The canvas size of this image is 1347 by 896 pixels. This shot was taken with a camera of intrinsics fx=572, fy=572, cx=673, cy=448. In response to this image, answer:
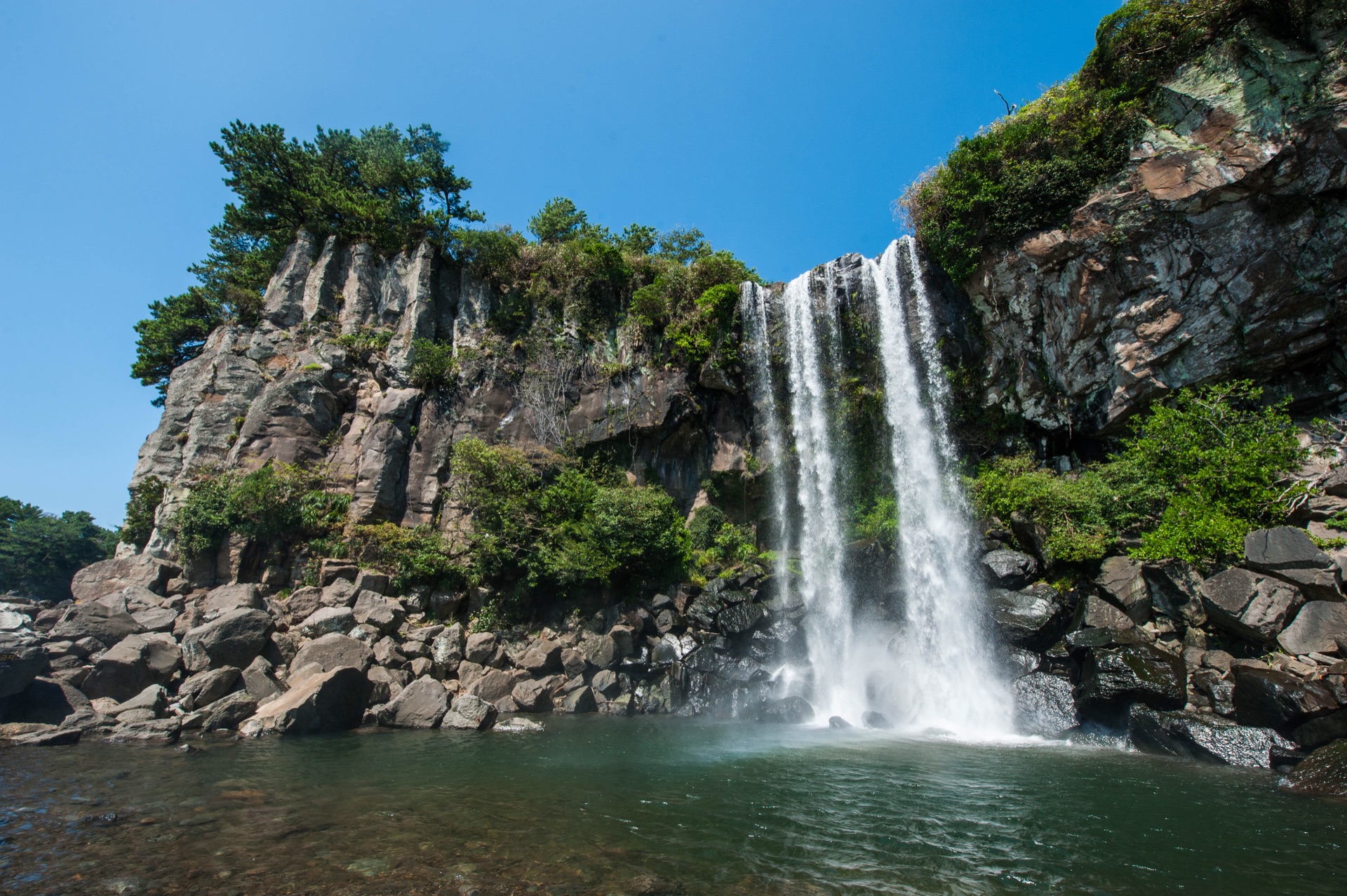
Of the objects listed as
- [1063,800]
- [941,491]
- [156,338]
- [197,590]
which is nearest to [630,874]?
[1063,800]

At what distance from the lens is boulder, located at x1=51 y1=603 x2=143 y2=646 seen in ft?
48.2

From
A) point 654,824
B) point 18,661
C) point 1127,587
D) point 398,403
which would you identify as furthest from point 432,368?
point 1127,587

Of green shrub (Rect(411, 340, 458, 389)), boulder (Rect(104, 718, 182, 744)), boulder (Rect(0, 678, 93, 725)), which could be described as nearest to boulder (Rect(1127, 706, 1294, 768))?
boulder (Rect(104, 718, 182, 744))

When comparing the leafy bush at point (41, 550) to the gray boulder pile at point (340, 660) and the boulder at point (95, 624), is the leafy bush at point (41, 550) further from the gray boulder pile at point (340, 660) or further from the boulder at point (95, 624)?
the boulder at point (95, 624)

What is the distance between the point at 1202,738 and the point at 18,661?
2314 cm

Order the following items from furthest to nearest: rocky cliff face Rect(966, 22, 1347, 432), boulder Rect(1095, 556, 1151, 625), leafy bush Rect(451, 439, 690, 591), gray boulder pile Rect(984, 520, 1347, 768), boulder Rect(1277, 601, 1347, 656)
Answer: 1. leafy bush Rect(451, 439, 690, 591)
2. rocky cliff face Rect(966, 22, 1347, 432)
3. boulder Rect(1095, 556, 1151, 625)
4. boulder Rect(1277, 601, 1347, 656)
5. gray boulder pile Rect(984, 520, 1347, 768)

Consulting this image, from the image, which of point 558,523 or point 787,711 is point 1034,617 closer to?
point 787,711

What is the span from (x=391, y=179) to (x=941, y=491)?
29.4 m

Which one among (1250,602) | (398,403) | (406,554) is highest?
(398,403)

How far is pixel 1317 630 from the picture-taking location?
9844mm

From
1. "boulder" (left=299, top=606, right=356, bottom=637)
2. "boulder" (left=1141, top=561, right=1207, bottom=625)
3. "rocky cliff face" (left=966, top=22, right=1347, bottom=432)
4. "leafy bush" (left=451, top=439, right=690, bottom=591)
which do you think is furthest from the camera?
"leafy bush" (left=451, top=439, right=690, bottom=591)

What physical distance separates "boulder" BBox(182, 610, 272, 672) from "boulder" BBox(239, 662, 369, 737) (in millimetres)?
2023

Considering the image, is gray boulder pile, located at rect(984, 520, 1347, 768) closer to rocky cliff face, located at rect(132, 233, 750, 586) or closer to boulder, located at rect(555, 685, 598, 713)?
boulder, located at rect(555, 685, 598, 713)

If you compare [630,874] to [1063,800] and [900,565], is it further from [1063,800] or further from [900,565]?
[900,565]
